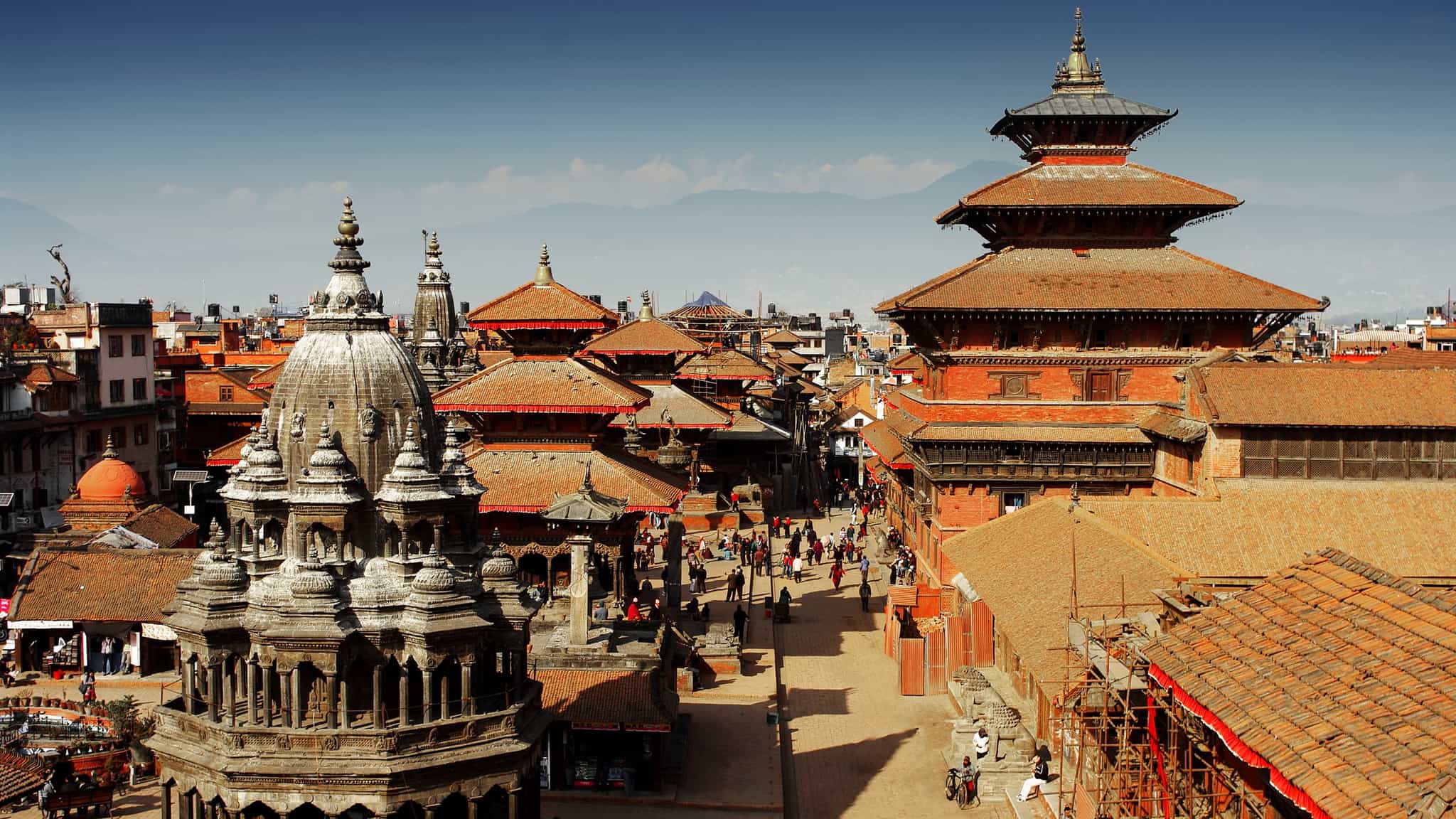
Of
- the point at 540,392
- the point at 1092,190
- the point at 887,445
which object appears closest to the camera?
the point at 540,392

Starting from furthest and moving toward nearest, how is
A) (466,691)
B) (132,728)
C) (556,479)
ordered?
1. (556,479)
2. (132,728)
3. (466,691)

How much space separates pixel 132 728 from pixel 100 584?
29.2 ft

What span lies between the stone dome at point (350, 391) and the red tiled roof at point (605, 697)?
6.18 m

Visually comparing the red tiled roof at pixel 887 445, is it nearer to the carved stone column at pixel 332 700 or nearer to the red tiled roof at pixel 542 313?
the red tiled roof at pixel 542 313

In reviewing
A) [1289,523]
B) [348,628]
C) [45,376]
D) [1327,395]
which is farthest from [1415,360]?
[45,376]

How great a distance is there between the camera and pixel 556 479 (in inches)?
1346

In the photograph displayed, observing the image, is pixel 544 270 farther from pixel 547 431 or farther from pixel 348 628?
pixel 348 628

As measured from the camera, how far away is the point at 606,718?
2420 cm

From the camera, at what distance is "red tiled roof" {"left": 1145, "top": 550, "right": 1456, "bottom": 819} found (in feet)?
34.8

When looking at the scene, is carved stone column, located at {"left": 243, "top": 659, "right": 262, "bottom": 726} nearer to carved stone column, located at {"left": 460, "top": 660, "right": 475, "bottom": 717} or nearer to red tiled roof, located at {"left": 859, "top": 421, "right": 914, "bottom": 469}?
carved stone column, located at {"left": 460, "top": 660, "right": 475, "bottom": 717}

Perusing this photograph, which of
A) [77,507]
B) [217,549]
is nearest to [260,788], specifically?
[217,549]

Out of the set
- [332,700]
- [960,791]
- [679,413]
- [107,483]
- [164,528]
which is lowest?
[960,791]

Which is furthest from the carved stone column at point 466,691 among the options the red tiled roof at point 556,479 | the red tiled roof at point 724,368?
the red tiled roof at point 724,368

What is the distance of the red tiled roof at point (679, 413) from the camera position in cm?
5809
